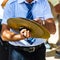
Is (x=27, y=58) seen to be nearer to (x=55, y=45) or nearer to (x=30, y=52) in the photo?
(x=30, y=52)

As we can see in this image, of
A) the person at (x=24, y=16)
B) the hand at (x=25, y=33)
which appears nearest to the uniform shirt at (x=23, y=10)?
the person at (x=24, y=16)

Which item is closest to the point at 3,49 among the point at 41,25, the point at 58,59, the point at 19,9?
the point at 58,59

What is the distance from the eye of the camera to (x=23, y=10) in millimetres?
1208

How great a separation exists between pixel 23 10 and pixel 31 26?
17cm

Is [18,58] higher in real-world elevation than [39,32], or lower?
lower

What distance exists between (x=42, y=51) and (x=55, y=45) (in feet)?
2.91

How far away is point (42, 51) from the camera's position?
1.26 metres

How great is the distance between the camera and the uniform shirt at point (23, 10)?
3.92 ft

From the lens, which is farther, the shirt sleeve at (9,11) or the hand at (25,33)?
the shirt sleeve at (9,11)

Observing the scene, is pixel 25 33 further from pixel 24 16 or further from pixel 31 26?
pixel 24 16

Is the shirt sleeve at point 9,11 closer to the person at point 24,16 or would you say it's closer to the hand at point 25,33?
the person at point 24,16

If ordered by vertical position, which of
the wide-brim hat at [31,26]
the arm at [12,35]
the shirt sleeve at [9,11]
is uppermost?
the shirt sleeve at [9,11]

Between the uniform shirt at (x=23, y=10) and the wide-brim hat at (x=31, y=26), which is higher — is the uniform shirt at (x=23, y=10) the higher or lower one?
the higher one

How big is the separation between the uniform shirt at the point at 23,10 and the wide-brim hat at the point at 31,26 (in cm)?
10
